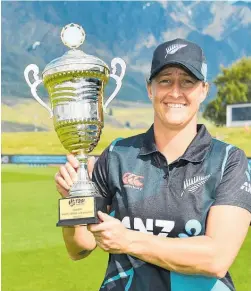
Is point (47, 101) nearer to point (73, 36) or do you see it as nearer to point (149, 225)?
point (73, 36)

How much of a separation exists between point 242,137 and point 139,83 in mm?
118529

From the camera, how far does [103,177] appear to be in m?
1.90

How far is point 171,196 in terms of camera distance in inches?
68.6

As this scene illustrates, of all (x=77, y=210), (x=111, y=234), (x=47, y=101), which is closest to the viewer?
(x=111, y=234)

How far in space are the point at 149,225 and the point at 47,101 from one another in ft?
39.3

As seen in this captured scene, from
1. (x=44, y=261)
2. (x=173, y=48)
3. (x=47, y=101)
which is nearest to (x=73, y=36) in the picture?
(x=173, y=48)

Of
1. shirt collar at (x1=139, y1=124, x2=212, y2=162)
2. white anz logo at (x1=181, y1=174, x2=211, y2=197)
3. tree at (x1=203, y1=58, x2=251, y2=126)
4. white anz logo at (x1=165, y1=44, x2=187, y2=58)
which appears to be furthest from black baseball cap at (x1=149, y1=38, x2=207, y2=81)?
tree at (x1=203, y1=58, x2=251, y2=126)

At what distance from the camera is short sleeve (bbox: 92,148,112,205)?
1892 millimetres

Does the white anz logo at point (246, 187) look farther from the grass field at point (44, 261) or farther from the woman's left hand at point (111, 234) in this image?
the grass field at point (44, 261)

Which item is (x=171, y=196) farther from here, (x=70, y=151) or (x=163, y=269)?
(x=70, y=151)

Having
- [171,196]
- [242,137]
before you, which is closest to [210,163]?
[171,196]

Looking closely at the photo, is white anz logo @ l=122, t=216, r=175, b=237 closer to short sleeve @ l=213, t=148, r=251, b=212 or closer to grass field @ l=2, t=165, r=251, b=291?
short sleeve @ l=213, t=148, r=251, b=212

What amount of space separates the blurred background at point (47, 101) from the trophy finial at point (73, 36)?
0.96 ft

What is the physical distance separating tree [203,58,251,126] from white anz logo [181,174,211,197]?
135 ft
